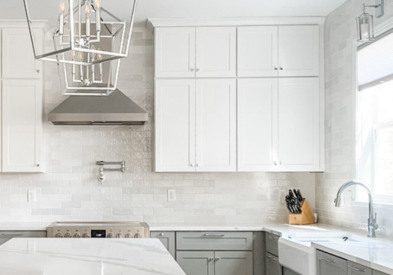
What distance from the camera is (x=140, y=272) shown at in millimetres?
2566

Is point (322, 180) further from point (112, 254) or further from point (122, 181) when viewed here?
point (112, 254)

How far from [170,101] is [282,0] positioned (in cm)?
136

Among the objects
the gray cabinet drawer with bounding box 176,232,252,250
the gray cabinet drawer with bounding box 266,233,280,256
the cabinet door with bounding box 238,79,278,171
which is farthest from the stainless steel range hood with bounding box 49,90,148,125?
the gray cabinet drawer with bounding box 266,233,280,256

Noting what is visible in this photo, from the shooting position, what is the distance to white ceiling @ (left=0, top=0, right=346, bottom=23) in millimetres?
5023

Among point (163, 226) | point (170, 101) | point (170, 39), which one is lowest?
point (163, 226)

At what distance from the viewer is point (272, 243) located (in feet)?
16.4

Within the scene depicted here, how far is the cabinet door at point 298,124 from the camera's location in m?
5.47

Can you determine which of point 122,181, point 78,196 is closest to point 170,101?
point 122,181

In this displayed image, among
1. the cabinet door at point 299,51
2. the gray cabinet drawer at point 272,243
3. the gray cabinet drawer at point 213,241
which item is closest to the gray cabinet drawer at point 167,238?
the gray cabinet drawer at point 213,241

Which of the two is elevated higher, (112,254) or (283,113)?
(283,113)

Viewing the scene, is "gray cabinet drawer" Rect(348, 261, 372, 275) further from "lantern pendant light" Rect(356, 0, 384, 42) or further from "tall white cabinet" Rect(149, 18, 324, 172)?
"tall white cabinet" Rect(149, 18, 324, 172)

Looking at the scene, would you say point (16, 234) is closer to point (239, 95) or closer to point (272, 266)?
point (272, 266)

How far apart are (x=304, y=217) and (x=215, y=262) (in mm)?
960

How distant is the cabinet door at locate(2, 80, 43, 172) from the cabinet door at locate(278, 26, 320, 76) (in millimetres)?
2289
